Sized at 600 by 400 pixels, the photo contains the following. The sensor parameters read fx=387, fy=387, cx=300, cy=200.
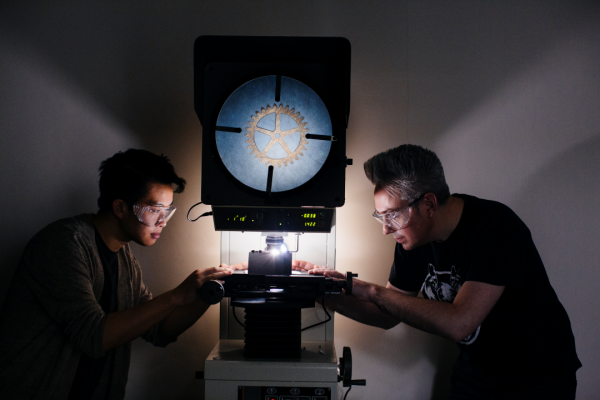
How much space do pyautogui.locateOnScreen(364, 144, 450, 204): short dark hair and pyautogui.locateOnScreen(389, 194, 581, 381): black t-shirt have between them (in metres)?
0.15

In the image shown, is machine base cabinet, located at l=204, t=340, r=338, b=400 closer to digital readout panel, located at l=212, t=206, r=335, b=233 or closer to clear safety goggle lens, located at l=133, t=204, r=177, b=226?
digital readout panel, located at l=212, t=206, r=335, b=233

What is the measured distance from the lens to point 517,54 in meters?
1.83

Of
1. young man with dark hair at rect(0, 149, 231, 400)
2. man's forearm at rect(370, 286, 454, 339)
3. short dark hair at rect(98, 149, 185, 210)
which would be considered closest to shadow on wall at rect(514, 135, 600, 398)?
man's forearm at rect(370, 286, 454, 339)

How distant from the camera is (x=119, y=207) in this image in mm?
1401

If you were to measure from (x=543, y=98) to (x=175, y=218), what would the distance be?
1.81 m

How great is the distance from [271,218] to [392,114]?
0.89m

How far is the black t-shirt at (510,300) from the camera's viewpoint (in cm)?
123

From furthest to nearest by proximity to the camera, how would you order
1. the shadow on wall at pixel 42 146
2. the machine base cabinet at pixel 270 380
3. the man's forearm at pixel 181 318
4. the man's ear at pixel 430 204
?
the shadow on wall at pixel 42 146
the man's forearm at pixel 181 318
the man's ear at pixel 430 204
the machine base cabinet at pixel 270 380

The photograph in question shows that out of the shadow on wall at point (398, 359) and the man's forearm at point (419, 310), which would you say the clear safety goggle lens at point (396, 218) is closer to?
the man's forearm at point (419, 310)

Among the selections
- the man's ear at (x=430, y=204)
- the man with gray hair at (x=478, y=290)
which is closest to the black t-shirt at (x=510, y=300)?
the man with gray hair at (x=478, y=290)

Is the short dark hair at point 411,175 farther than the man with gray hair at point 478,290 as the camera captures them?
Yes

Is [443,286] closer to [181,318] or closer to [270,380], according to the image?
[270,380]

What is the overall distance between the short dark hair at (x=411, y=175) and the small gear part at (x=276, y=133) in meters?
0.33

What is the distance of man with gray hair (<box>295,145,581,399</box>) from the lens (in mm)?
1222
